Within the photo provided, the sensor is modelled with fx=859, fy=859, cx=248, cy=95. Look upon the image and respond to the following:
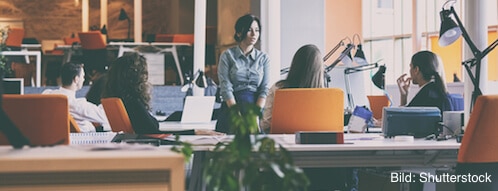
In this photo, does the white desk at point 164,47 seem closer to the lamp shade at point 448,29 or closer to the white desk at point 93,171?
the lamp shade at point 448,29

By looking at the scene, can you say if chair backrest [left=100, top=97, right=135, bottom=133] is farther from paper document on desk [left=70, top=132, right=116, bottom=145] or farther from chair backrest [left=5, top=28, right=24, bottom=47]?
chair backrest [left=5, top=28, right=24, bottom=47]

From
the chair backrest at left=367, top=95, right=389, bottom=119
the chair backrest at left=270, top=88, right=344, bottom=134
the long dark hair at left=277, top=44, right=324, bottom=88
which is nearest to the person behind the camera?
the chair backrest at left=270, top=88, right=344, bottom=134

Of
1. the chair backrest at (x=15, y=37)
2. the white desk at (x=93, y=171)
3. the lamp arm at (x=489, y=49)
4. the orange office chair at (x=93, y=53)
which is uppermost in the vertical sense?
the chair backrest at (x=15, y=37)

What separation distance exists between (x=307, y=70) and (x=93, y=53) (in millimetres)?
10930

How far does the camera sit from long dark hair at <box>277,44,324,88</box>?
5035 millimetres

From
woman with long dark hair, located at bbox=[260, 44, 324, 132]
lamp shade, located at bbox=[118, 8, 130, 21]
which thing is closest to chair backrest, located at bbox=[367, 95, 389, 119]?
woman with long dark hair, located at bbox=[260, 44, 324, 132]

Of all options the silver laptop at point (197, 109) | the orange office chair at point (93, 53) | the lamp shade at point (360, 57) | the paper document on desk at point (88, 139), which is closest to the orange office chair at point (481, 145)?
the paper document on desk at point (88, 139)

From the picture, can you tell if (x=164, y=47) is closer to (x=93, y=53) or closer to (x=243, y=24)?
(x=93, y=53)

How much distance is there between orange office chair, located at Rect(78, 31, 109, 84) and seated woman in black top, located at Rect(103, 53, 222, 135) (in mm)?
10689

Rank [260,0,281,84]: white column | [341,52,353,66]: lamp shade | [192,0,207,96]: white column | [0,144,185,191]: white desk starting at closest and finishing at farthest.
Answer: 1. [0,144,185,191]: white desk
2. [341,52,353,66]: lamp shade
3. [260,0,281,84]: white column
4. [192,0,207,96]: white column

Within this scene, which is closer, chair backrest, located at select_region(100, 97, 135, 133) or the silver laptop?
chair backrest, located at select_region(100, 97, 135, 133)

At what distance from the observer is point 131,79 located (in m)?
4.88

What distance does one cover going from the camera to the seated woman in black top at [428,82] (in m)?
5.07

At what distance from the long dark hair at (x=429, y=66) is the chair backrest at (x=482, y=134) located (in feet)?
5.79
